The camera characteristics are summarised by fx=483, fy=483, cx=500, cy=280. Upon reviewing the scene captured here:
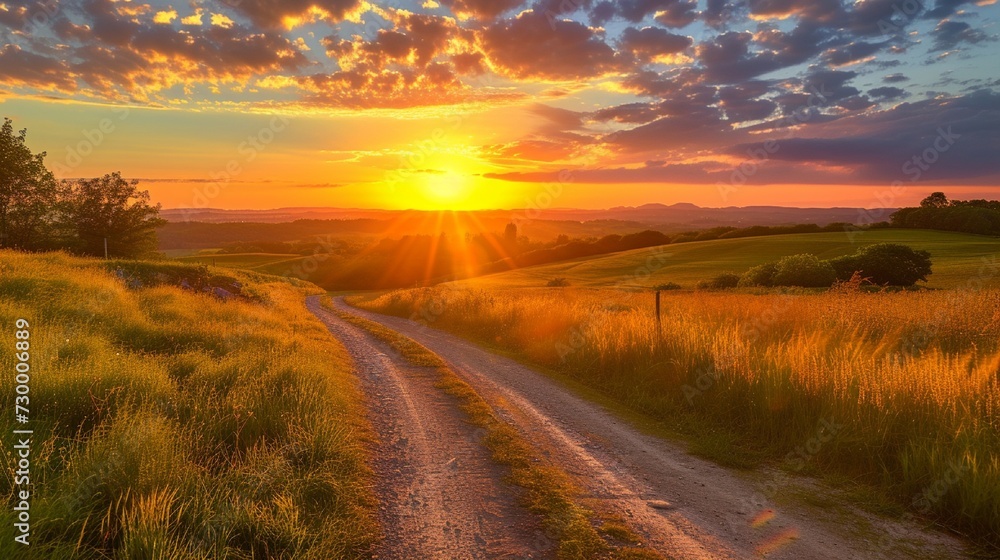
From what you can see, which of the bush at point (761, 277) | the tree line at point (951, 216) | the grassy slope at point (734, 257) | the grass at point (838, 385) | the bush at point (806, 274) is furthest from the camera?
the tree line at point (951, 216)

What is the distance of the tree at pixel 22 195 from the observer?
3488cm

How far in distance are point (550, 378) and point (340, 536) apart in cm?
900

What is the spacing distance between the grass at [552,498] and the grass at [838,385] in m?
3.10

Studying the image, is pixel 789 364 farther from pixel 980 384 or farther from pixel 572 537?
pixel 572 537

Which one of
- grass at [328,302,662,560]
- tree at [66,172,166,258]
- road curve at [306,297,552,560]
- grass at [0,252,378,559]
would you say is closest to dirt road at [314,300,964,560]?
grass at [328,302,662,560]

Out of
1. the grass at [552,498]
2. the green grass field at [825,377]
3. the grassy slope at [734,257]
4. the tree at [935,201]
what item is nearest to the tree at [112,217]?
the grassy slope at [734,257]

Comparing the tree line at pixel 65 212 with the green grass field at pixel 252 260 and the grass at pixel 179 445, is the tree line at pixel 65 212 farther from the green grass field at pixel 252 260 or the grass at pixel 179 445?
the green grass field at pixel 252 260

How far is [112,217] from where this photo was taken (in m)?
47.2

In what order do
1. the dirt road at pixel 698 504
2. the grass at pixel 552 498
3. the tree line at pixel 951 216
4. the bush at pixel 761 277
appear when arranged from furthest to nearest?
the tree line at pixel 951 216
the bush at pixel 761 277
the dirt road at pixel 698 504
the grass at pixel 552 498

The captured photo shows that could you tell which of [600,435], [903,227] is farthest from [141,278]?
[903,227]

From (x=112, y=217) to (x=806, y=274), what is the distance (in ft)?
212

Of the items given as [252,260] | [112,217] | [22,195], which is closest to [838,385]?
[22,195]

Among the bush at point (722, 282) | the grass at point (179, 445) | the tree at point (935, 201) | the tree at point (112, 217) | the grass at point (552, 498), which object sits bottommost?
the bush at point (722, 282)

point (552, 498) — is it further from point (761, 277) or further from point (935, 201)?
point (935, 201)
